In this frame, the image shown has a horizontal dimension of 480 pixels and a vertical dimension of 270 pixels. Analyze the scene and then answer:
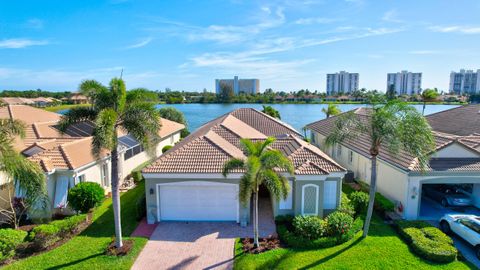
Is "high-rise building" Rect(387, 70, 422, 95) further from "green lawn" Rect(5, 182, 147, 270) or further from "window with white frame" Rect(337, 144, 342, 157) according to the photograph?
"green lawn" Rect(5, 182, 147, 270)

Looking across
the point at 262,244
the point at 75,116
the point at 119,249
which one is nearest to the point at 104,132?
the point at 75,116

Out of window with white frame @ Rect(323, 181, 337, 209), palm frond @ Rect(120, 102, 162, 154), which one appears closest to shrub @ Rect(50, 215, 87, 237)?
palm frond @ Rect(120, 102, 162, 154)

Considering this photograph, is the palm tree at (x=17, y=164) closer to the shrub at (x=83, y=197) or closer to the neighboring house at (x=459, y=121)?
the shrub at (x=83, y=197)

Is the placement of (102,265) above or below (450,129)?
below

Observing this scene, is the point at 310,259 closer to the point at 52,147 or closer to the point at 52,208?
the point at 52,208

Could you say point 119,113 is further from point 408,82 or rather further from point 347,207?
point 408,82

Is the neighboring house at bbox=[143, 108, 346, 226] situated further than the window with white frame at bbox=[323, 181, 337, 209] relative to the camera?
No

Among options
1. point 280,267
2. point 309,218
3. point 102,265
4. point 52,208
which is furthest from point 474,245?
point 52,208
